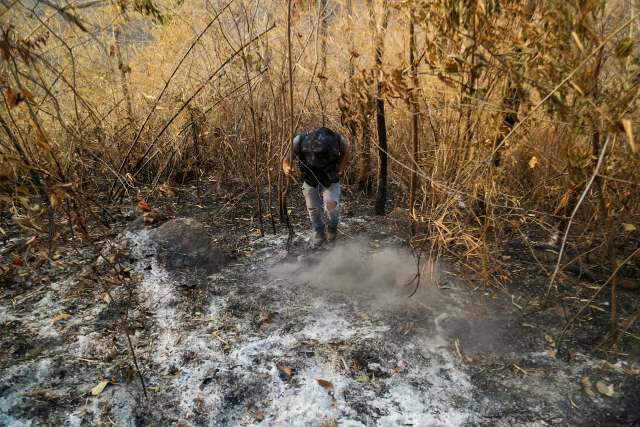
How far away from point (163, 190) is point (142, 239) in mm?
1159

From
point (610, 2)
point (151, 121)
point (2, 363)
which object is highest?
point (610, 2)

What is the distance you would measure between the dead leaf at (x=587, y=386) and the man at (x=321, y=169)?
210 cm

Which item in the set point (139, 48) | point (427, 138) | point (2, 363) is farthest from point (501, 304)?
point (139, 48)

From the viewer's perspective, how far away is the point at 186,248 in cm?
343

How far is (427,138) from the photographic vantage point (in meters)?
3.91

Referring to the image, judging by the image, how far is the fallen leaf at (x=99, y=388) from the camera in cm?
225

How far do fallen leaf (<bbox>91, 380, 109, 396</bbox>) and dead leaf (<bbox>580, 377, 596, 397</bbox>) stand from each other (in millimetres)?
2638

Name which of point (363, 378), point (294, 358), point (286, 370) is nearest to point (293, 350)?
point (294, 358)

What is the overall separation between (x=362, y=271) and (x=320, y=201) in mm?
704

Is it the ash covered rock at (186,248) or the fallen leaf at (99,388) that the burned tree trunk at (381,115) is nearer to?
the ash covered rock at (186,248)

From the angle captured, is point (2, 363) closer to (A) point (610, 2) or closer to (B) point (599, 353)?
(B) point (599, 353)

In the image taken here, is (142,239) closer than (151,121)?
Yes

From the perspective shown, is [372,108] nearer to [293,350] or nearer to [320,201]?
[320,201]

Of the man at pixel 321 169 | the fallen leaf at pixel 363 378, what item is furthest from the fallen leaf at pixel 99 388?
the man at pixel 321 169
